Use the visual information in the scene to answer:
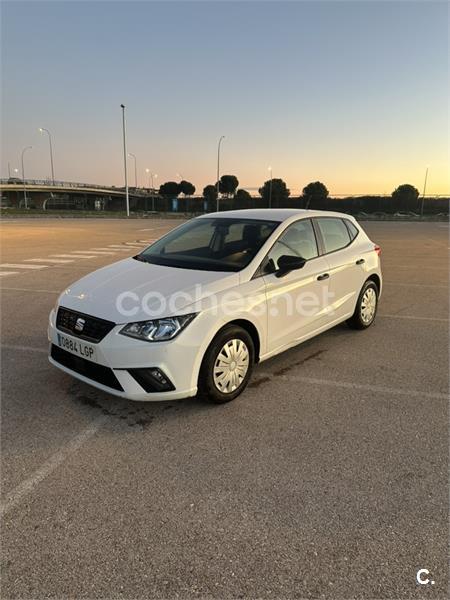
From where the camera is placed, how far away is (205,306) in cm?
337

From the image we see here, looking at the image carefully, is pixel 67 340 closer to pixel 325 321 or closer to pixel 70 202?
pixel 325 321

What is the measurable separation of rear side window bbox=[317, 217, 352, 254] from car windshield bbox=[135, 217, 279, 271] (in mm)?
811

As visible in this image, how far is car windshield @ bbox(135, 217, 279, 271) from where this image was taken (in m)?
4.05

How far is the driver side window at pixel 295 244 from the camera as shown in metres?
4.05

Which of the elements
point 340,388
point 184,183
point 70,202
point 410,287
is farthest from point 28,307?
point 184,183

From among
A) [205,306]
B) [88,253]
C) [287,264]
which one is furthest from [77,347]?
[88,253]

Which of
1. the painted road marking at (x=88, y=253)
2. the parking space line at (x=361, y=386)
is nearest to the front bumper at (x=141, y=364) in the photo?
the parking space line at (x=361, y=386)

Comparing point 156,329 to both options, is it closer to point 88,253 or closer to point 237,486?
point 237,486

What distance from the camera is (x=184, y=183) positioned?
140 meters

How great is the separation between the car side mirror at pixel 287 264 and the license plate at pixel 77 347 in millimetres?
1753

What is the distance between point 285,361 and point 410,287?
5.25 m

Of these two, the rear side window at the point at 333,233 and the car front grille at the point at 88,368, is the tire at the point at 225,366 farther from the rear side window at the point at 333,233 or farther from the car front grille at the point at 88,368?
the rear side window at the point at 333,233

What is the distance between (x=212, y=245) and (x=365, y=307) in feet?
7.83

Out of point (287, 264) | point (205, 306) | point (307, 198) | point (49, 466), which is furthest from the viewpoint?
point (307, 198)
